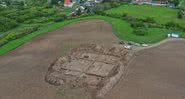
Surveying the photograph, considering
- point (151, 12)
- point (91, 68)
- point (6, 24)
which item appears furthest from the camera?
point (151, 12)

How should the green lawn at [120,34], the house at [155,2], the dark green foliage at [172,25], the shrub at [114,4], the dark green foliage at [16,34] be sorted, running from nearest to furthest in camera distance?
1. the green lawn at [120,34]
2. the dark green foliage at [16,34]
3. the dark green foliage at [172,25]
4. the shrub at [114,4]
5. the house at [155,2]

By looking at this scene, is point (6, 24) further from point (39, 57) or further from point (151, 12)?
point (151, 12)

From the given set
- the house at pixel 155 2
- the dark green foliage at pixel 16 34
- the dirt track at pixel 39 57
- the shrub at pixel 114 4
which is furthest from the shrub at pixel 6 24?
the house at pixel 155 2

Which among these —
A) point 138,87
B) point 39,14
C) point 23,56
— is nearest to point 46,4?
point 39,14

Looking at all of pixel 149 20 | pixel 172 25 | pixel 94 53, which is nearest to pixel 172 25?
pixel 172 25

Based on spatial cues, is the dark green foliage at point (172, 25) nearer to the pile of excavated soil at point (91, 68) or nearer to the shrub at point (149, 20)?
the shrub at point (149, 20)

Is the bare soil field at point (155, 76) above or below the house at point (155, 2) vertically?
below

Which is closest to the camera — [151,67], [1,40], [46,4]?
[151,67]

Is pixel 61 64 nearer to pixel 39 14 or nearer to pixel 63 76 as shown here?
pixel 63 76
